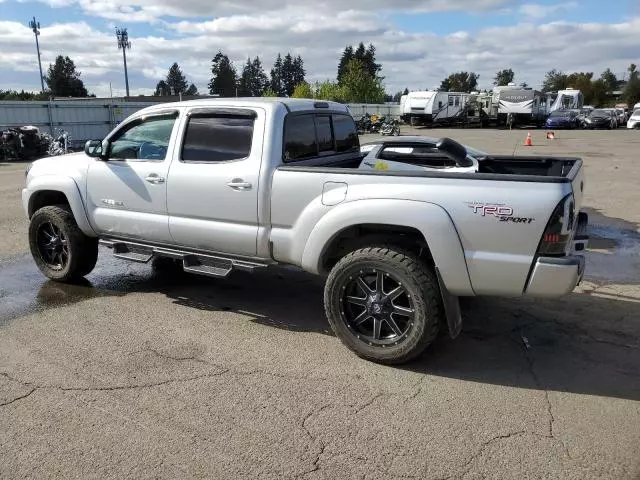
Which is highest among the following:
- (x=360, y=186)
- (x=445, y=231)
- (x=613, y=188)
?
(x=360, y=186)

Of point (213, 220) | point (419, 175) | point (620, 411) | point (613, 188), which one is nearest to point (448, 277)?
point (419, 175)

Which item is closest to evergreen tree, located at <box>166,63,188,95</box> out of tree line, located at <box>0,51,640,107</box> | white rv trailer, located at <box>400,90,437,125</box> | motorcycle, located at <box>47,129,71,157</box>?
tree line, located at <box>0,51,640,107</box>

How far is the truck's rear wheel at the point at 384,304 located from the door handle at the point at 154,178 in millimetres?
1956

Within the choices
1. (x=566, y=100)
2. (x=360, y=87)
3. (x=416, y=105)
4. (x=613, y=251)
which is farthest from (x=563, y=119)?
(x=613, y=251)

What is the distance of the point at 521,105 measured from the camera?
4503cm

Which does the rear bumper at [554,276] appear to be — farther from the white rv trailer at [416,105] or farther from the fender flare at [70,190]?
the white rv trailer at [416,105]

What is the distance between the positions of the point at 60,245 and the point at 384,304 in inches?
152

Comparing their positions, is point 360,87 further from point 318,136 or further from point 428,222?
point 428,222

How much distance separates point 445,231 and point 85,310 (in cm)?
352

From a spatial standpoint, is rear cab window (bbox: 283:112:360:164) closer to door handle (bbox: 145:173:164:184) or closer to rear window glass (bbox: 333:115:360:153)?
rear window glass (bbox: 333:115:360:153)

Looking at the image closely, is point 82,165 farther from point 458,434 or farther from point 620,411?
point 620,411

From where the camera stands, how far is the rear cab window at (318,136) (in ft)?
16.7

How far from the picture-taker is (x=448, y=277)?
13.2ft

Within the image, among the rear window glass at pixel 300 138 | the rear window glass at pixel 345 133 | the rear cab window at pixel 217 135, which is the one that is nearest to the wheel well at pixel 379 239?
the rear window glass at pixel 300 138
